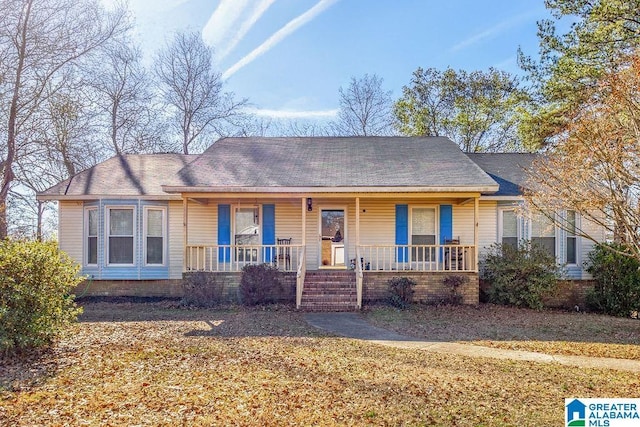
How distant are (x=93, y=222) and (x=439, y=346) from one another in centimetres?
1072

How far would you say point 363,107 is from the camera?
2872cm

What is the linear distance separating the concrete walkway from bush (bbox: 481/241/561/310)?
4.27 m

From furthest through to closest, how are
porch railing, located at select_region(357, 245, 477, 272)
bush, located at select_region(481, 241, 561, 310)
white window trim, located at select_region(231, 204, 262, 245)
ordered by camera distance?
white window trim, located at select_region(231, 204, 262, 245)
porch railing, located at select_region(357, 245, 477, 272)
bush, located at select_region(481, 241, 561, 310)

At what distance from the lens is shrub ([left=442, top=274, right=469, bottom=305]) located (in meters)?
11.0

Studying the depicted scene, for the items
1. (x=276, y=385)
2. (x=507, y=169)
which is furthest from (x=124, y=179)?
(x=507, y=169)

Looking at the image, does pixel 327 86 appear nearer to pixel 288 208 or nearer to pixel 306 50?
pixel 306 50

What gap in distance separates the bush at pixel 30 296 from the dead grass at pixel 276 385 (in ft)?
1.13

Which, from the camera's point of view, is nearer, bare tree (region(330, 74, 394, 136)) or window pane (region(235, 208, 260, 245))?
window pane (region(235, 208, 260, 245))

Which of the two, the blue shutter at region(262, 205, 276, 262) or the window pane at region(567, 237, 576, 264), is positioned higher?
the blue shutter at region(262, 205, 276, 262)

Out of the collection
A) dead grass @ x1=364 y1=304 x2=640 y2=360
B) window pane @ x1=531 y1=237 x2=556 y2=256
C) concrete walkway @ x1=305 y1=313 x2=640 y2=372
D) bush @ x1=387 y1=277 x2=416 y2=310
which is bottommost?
dead grass @ x1=364 y1=304 x2=640 y2=360

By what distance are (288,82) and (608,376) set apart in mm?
21455

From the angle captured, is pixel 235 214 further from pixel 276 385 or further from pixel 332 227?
pixel 276 385
